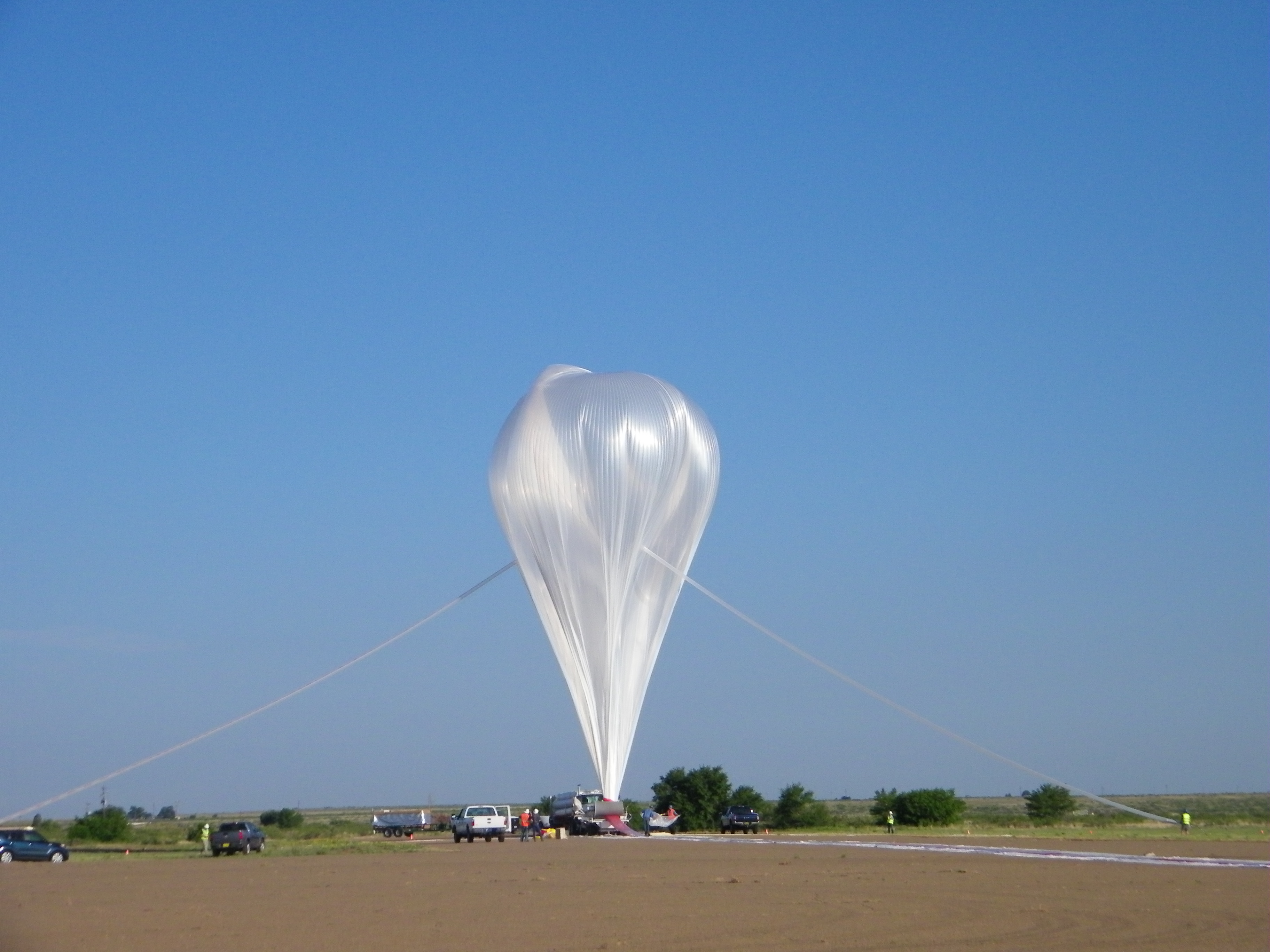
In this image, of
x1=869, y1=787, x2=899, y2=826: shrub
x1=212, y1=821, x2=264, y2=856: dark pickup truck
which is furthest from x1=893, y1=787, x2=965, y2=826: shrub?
x1=212, y1=821, x2=264, y2=856: dark pickup truck

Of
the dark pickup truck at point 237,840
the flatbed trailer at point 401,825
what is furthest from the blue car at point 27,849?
the flatbed trailer at point 401,825

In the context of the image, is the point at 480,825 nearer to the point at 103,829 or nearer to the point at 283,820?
the point at 103,829

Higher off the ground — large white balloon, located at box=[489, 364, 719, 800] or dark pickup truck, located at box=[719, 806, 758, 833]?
large white balloon, located at box=[489, 364, 719, 800]

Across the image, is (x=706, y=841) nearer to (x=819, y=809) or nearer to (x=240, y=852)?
(x=240, y=852)

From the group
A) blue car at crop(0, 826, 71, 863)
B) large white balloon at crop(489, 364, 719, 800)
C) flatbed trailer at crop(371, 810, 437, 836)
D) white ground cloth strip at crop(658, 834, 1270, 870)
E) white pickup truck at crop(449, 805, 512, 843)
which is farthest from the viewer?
flatbed trailer at crop(371, 810, 437, 836)

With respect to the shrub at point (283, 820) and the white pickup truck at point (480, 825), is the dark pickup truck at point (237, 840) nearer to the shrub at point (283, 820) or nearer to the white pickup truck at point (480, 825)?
the white pickup truck at point (480, 825)

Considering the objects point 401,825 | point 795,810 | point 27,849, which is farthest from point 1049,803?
point 27,849

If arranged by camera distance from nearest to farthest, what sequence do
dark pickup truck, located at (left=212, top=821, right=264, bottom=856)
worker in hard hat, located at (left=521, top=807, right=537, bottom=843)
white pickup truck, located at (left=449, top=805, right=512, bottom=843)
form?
dark pickup truck, located at (left=212, top=821, right=264, bottom=856) → worker in hard hat, located at (left=521, top=807, right=537, bottom=843) → white pickup truck, located at (left=449, top=805, right=512, bottom=843)

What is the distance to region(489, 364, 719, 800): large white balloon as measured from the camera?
1203 inches

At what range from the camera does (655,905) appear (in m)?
16.9

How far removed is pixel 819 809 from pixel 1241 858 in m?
33.8

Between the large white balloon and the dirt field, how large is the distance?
5687mm

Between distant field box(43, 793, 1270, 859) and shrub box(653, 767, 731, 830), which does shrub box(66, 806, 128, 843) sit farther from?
shrub box(653, 767, 731, 830)

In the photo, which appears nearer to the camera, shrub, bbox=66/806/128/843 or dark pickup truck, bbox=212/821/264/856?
dark pickup truck, bbox=212/821/264/856
